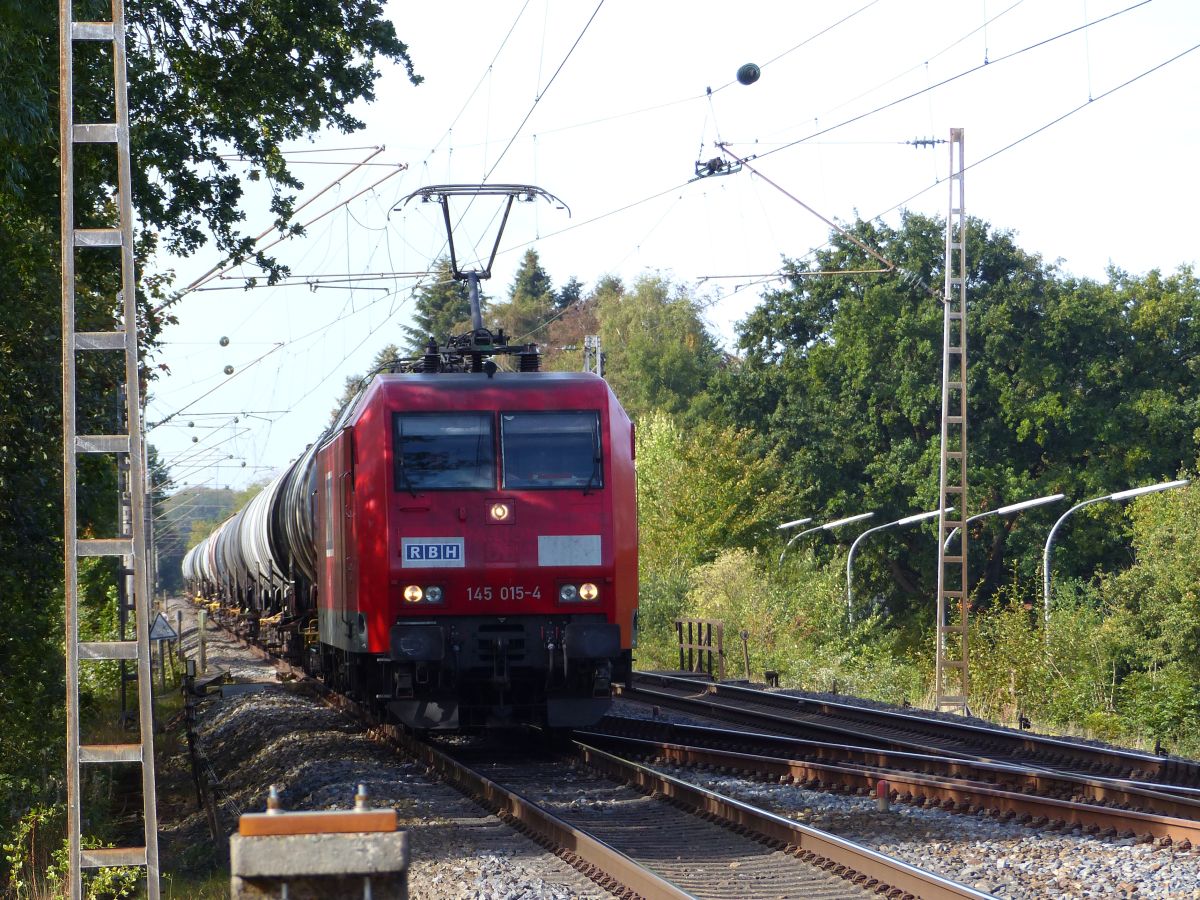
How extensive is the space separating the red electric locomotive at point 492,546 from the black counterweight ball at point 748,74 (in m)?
7.01

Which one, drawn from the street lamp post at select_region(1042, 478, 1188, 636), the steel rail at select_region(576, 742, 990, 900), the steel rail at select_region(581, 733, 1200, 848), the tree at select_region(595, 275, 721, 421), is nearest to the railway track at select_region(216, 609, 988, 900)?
the steel rail at select_region(576, 742, 990, 900)

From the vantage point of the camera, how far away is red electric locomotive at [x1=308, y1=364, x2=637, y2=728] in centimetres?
1237

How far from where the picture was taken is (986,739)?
14383 millimetres

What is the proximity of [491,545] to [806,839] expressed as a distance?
4.70m

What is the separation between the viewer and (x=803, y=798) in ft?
34.7

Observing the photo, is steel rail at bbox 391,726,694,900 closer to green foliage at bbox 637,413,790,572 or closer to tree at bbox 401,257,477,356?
green foliage at bbox 637,413,790,572

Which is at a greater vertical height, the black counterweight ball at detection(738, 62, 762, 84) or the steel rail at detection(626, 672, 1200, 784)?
the black counterweight ball at detection(738, 62, 762, 84)

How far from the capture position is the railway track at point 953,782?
895 cm

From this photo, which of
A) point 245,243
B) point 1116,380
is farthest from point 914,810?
point 1116,380

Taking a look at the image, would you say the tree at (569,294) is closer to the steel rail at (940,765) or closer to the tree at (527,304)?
the tree at (527,304)

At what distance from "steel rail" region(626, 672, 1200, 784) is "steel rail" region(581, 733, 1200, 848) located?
6.26ft

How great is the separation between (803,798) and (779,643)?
69.7ft

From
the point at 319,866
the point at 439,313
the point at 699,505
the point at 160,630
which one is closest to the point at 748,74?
the point at 160,630

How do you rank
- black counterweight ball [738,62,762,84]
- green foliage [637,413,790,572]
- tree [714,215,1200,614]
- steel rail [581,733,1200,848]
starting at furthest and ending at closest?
tree [714,215,1200,614], green foliage [637,413,790,572], black counterweight ball [738,62,762,84], steel rail [581,733,1200,848]
